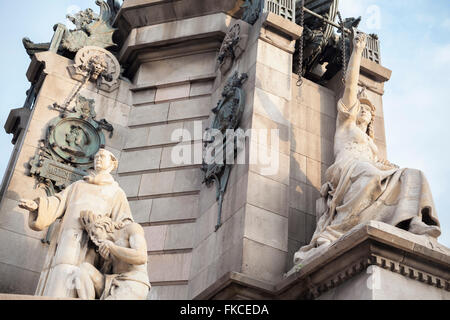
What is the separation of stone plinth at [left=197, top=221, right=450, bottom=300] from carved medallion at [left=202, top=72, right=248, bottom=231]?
10.3ft

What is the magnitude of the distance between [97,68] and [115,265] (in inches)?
309

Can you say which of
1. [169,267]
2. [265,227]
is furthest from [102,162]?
[169,267]

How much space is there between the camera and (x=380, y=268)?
8773mm

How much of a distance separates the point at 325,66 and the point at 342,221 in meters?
7.00

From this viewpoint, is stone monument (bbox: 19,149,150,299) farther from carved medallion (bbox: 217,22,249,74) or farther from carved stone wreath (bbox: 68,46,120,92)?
carved stone wreath (bbox: 68,46,120,92)

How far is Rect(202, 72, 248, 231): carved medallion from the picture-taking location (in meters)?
12.5

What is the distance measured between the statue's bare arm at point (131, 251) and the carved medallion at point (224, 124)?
131 inches

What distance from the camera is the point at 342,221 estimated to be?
1036 cm

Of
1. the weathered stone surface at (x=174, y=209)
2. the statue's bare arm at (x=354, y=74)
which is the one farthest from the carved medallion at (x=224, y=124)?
the statue's bare arm at (x=354, y=74)

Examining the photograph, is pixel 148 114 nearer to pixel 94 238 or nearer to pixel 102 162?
pixel 102 162

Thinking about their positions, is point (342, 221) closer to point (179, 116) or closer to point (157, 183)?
point (157, 183)
